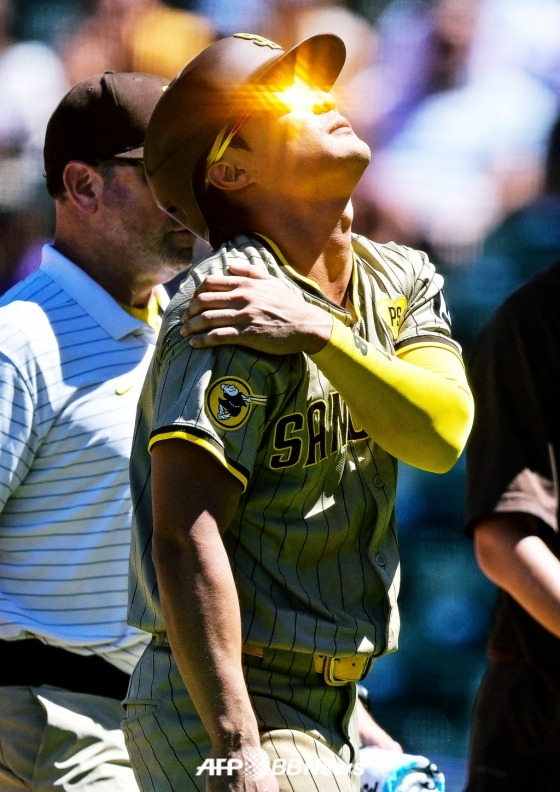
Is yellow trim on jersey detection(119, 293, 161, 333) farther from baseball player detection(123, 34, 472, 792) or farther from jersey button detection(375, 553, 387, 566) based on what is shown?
jersey button detection(375, 553, 387, 566)

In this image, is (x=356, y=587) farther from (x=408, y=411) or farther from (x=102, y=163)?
(x=102, y=163)

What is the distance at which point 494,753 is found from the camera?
2.62 meters

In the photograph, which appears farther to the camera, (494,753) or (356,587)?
(494,753)

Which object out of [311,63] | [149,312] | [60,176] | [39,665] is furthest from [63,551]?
[311,63]

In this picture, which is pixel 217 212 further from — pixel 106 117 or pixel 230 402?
pixel 106 117

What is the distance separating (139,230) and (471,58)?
1.77 meters

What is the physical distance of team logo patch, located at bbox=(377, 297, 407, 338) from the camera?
7.19ft

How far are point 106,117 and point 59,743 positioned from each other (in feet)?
4.83

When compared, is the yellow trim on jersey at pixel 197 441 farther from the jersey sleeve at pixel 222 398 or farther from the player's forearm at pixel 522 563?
the player's forearm at pixel 522 563

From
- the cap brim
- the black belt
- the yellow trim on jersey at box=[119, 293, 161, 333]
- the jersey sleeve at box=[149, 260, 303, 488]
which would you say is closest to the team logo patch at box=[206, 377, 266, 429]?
the jersey sleeve at box=[149, 260, 303, 488]

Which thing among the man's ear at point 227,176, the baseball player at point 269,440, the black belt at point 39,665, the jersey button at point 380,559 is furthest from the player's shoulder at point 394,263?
the black belt at point 39,665

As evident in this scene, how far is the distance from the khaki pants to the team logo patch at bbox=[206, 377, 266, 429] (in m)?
1.09

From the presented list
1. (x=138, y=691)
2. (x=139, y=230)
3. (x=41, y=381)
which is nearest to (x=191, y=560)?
(x=138, y=691)

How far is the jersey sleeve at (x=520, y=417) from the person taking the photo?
2643mm
